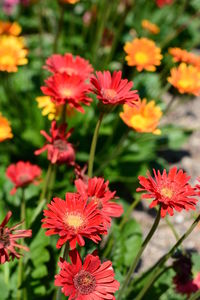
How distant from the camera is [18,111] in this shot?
10.2 ft

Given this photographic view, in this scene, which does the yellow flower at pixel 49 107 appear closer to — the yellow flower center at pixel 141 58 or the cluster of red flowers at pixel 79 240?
the yellow flower center at pixel 141 58

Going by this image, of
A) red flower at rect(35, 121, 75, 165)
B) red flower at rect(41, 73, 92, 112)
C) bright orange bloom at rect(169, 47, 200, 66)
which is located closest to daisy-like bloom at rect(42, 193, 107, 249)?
red flower at rect(35, 121, 75, 165)

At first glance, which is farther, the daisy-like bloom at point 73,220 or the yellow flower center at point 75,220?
the yellow flower center at point 75,220

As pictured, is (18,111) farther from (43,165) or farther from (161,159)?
(161,159)

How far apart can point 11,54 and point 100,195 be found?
4.58 feet

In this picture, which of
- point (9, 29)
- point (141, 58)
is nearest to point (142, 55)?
point (141, 58)

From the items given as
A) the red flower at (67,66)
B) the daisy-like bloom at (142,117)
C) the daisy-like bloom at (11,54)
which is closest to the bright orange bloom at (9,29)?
the daisy-like bloom at (11,54)

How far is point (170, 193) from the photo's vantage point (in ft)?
4.89

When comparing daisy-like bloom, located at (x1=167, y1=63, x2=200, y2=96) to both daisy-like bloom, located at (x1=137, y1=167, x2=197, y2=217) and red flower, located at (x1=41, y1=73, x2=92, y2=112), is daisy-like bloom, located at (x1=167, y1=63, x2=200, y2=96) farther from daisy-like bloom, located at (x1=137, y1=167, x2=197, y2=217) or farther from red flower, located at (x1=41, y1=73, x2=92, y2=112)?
daisy-like bloom, located at (x1=137, y1=167, x2=197, y2=217)

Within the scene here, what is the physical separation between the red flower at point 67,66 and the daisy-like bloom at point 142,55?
428mm

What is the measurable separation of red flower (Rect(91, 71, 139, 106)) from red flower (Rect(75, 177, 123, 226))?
0.34 metres

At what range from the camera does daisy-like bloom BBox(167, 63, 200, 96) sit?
2.52 metres

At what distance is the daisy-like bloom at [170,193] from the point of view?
56.9 inches

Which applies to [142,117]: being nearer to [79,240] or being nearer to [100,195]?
[100,195]
